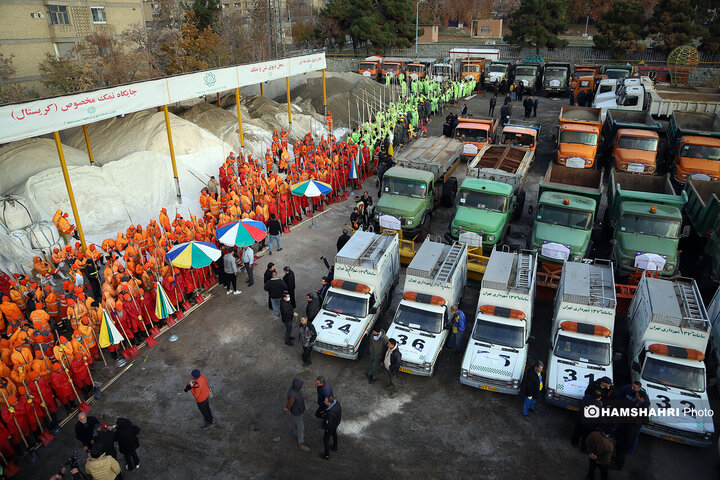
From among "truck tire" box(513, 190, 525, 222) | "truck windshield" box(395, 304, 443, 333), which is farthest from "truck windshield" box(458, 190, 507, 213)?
"truck windshield" box(395, 304, 443, 333)

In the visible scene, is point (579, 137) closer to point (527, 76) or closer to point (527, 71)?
point (527, 76)

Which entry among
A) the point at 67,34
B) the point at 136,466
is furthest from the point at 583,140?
the point at 67,34

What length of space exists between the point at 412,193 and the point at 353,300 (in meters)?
5.94

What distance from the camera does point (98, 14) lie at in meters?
38.2

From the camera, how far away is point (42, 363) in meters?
9.67

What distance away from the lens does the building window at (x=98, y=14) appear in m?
37.9

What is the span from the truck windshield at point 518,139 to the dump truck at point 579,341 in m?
12.6

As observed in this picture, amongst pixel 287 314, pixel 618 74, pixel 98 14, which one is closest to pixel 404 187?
pixel 287 314

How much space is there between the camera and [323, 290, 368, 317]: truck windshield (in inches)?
468

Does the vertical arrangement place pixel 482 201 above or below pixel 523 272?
above

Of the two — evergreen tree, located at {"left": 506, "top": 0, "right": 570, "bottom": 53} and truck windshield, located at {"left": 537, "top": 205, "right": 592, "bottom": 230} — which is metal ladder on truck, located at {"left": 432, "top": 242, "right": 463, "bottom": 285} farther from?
evergreen tree, located at {"left": 506, "top": 0, "right": 570, "bottom": 53}

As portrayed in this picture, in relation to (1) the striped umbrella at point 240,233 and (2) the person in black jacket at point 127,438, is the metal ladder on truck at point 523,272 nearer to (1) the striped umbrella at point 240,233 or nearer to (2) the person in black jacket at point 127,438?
(1) the striped umbrella at point 240,233

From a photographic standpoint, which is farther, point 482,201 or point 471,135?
point 471,135

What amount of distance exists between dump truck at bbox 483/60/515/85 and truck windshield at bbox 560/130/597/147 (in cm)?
1881
